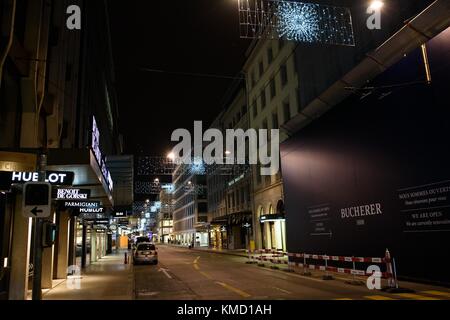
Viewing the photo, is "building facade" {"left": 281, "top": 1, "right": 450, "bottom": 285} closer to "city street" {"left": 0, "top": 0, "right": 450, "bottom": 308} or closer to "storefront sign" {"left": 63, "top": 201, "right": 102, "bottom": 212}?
"city street" {"left": 0, "top": 0, "right": 450, "bottom": 308}

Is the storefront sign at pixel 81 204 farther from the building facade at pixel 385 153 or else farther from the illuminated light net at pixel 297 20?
the building facade at pixel 385 153

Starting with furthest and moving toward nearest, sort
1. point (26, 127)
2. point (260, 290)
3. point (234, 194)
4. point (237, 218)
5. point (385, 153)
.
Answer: point (234, 194) < point (237, 218) < point (385, 153) < point (260, 290) < point (26, 127)

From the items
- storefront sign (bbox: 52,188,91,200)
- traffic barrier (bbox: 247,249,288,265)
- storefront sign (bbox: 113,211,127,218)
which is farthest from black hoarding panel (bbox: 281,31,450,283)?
storefront sign (bbox: 113,211,127,218)

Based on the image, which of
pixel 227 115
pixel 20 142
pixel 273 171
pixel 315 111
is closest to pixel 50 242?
pixel 20 142

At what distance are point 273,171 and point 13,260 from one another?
30.7 metres

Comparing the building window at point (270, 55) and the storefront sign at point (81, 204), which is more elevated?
the building window at point (270, 55)

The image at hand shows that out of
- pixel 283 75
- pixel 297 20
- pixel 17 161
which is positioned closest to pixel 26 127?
pixel 17 161

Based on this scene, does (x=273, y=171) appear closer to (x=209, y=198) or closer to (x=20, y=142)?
(x=20, y=142)

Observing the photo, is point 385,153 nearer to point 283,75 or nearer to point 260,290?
point 260,290

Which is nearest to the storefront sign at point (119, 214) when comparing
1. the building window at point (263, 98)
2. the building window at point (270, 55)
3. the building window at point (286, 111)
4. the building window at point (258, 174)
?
the building window at point (286, 111)

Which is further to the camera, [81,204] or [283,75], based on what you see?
[283,75]

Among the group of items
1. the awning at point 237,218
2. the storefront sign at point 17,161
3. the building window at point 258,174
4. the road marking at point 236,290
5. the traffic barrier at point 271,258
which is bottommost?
the road marking at point 236,290

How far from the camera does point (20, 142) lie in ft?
44.2

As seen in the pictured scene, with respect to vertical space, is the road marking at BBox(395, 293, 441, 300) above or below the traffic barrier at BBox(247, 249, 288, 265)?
below
